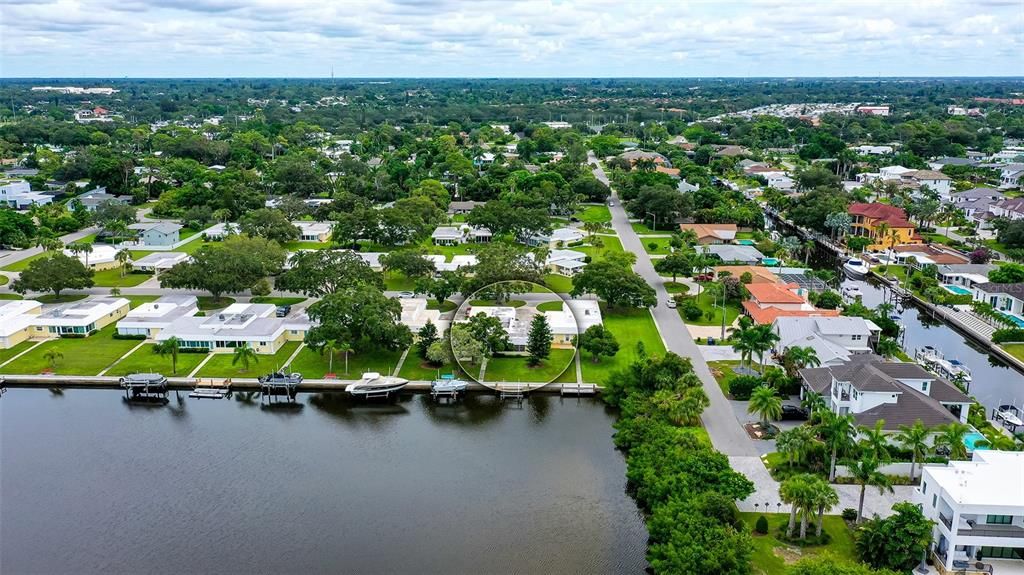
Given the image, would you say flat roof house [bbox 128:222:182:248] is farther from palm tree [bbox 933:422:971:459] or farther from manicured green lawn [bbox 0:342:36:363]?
palm tree [bbox 933:422:971:459]

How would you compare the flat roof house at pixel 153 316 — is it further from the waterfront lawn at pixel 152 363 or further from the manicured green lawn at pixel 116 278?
the manicured green lawn at pixel 116 278

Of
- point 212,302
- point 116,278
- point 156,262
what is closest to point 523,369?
point 212,302

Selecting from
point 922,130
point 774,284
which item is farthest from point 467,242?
point 922,130

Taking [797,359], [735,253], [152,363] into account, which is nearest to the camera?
[797,359]

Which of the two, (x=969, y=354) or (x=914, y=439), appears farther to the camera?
(x=969, y=354)

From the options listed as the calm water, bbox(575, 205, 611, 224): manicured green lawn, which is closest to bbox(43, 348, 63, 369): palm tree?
the calm water

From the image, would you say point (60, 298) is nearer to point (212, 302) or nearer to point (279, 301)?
point (212, 302)

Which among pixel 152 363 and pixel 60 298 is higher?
pixel 60 298

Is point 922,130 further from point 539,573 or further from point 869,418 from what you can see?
point 539,573

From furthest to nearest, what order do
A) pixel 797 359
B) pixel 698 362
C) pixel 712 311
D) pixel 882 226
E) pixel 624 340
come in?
pixel 882 226 → pixel 712 311 → pixel 624 340 → pixel 698 362 → pixel 797 359
